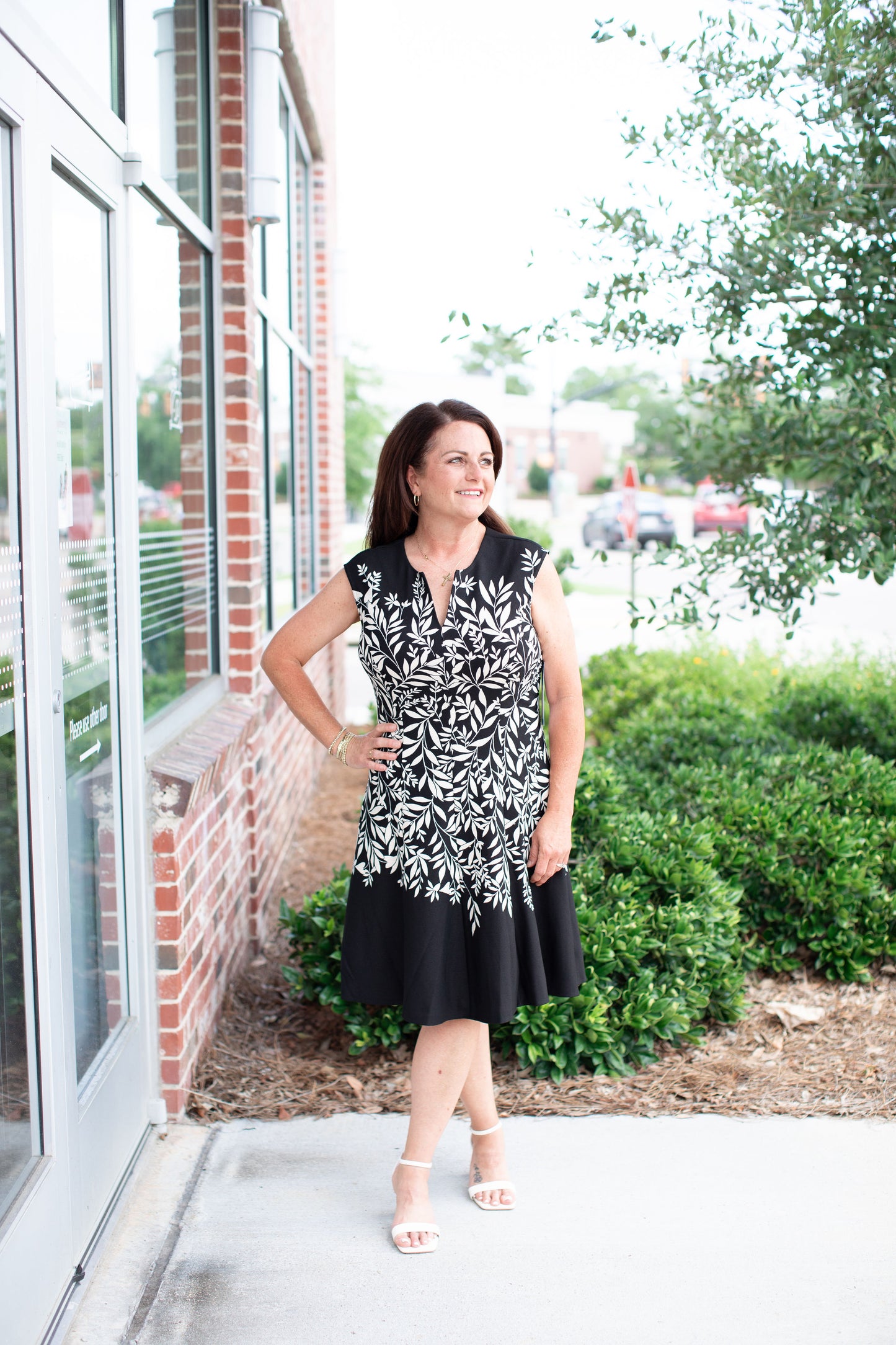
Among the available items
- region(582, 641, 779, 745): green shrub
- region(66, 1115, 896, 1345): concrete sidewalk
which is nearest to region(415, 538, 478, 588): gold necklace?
region(66, 1115, 896, 1345): concrete sidewalk

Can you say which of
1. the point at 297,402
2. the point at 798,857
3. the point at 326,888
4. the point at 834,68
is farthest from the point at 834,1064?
the point at 297,402

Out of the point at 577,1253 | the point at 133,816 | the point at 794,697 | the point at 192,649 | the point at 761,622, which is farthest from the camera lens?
the point at 761,622

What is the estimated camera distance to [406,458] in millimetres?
2842

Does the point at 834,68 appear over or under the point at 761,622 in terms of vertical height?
over

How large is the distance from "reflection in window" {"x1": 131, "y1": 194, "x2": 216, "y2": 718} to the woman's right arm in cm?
75

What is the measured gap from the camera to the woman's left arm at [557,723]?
9.16ft

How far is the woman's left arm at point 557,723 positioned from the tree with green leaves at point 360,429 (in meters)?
16.8

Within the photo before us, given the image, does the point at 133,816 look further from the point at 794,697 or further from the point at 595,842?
the point at 794,697

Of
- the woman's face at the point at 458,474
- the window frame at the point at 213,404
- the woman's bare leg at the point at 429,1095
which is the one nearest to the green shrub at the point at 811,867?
the woman's bare leg at the point at 429,1095

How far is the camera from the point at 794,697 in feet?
20.0

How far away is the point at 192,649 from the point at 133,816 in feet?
4.23

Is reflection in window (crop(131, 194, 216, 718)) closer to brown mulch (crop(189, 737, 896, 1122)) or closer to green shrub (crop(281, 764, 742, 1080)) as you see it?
green shrub (crop(281, 764, 742, 1080))

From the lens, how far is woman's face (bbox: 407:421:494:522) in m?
2.76

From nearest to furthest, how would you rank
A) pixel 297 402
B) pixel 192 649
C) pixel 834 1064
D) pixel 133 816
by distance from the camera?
pixel 133 816 → pixel 834 1064 → pixel 192 649 → pixel 297 402
